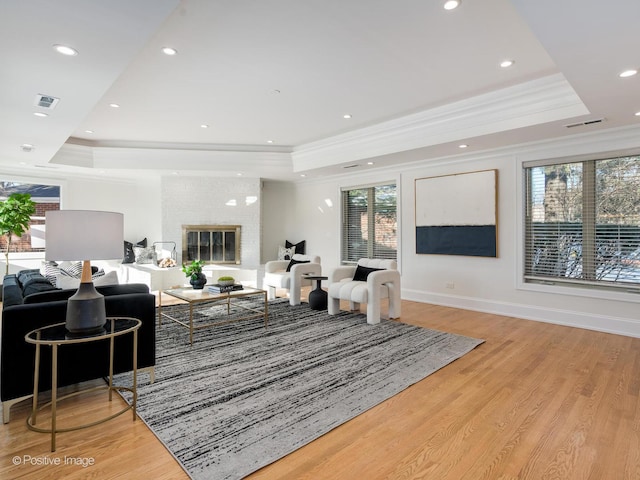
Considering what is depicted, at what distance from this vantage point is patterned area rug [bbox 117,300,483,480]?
80.0 inches

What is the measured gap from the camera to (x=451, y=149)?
5133mm

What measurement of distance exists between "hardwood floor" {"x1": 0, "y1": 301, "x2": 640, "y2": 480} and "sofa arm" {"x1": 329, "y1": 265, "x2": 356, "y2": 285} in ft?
7.81

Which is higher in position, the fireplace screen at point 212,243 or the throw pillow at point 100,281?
the fireplace screen at point 212,243

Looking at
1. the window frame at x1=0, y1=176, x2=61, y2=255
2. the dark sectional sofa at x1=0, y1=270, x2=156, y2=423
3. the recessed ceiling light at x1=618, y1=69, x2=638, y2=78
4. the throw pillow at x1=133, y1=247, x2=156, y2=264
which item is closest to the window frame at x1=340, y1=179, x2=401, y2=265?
the recessed ceiling light at x1=618, y1=69, x2=638, y2=78

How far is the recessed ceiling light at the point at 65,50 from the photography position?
238 cm

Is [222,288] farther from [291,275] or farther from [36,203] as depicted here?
[36,203]

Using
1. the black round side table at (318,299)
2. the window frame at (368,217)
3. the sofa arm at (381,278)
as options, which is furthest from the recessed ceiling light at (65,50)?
the window frame at (368,217)

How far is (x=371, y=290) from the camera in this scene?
14.8 feet

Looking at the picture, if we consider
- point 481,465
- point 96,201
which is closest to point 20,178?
point 96,201

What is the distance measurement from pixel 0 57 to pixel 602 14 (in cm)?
385

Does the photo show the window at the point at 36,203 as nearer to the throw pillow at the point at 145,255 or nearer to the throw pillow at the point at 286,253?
the throw pillow at the point at 145,255

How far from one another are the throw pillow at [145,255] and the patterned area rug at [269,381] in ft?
12.0

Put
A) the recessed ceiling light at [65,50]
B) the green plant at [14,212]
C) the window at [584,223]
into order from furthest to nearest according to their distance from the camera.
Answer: the green plant at [14,212]
the window at [584,223]
the recessed ceiling light at [65,50]

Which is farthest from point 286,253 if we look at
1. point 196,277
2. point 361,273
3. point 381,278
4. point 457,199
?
point 457,199
